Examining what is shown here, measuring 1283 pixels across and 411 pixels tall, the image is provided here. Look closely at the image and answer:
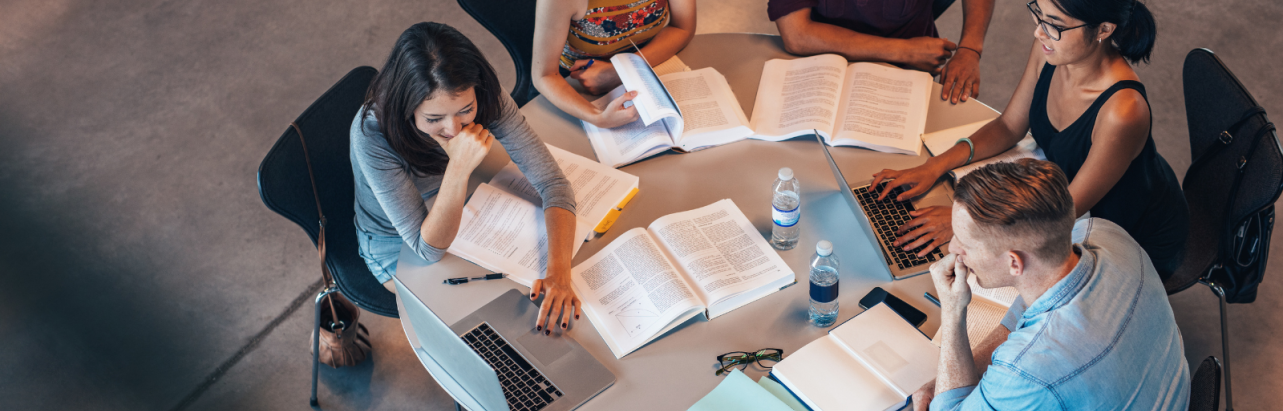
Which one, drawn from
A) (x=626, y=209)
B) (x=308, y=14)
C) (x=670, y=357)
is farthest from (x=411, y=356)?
(x=308, y=14)

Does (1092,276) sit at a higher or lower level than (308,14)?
higher

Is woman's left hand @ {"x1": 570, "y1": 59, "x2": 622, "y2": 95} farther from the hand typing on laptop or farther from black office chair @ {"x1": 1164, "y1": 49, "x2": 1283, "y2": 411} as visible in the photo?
black office chair @ {"x1": 1164, "y1": 49, "x2": 1283, "y2": 411}

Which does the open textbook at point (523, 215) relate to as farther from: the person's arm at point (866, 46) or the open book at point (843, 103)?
the person's arm at point (866, 46)

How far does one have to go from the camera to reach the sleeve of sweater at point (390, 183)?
5.93 feet

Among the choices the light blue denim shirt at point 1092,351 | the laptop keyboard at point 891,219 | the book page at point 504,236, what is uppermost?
the light blue denim shirt at point 1092,351

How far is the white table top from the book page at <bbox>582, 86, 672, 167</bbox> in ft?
0.09

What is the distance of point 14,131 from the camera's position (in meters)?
3.62

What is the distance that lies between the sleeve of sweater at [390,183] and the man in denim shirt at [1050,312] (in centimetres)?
110

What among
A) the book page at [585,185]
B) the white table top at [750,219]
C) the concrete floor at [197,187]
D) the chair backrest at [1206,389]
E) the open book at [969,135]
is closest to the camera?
the chair backrest at [1206,389]

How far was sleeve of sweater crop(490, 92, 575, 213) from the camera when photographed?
75.7 inches

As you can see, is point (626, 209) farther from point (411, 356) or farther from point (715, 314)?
point (411, 356)

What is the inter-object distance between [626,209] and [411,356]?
1108mm

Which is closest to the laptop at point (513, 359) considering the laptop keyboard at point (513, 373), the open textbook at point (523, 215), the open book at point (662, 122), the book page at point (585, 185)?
the laptop keyboard at point (513, 373)

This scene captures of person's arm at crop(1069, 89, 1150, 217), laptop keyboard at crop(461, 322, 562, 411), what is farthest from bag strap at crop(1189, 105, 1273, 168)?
laptop keyboard at crop(461, 322, 562, 411)
